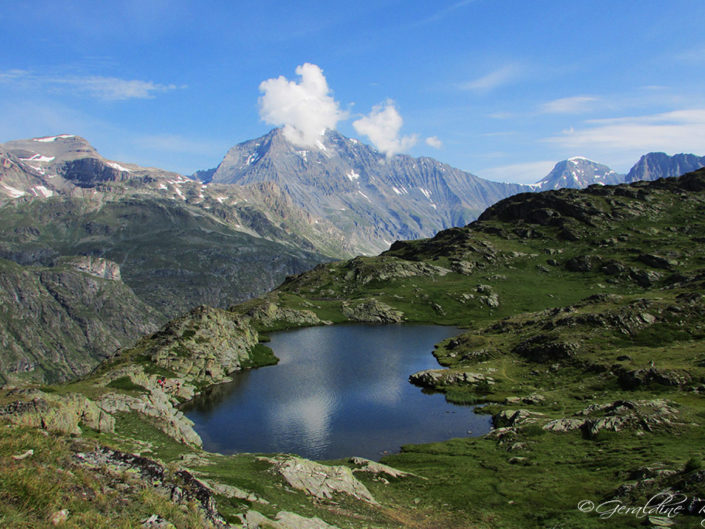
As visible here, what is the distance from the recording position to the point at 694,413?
5722 cm

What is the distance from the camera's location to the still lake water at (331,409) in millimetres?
69625

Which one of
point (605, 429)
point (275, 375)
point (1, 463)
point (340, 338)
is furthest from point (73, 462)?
point (340, 338)

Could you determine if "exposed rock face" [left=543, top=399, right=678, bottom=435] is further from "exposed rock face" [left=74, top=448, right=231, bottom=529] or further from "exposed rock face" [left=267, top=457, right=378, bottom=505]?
"exposed rock face" [left=74, top=448, right=231, bottom=529]

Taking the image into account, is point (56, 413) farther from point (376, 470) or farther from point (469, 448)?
point (469, 448)

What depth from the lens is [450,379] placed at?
99812 mm

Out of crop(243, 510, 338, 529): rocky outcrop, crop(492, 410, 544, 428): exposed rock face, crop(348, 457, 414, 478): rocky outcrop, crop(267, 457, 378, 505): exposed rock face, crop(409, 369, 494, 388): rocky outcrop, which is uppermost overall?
crop(243, 510, 338, 529): rocky outcrop

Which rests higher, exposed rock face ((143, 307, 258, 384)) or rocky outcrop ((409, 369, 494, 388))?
exposed rock face ((143, 307, 258, 384))

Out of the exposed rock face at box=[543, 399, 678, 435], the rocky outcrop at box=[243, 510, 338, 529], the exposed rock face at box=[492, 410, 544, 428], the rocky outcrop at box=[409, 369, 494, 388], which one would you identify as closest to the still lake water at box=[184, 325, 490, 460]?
the exposed rock face at box=[492, 410, 544, 428]

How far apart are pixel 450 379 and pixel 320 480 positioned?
2583 inches

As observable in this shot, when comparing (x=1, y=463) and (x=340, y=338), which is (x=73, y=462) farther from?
(x=340, y=338)

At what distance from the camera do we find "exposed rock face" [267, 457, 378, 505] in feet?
124

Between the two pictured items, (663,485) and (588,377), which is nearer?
(663,485)

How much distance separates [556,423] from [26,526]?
64977 mm

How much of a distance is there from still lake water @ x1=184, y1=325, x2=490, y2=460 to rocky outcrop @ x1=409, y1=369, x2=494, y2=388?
3.84 m
